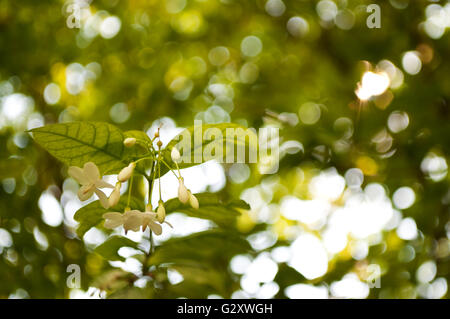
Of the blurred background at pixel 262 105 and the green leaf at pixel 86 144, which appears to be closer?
the green leaf at pixel 86 144

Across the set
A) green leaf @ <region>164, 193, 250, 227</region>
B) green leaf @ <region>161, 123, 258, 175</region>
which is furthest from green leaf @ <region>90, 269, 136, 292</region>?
green leaf @ <region>161, 123, 258, 175</region>

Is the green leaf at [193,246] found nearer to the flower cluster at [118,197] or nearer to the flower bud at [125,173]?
the flower cluster at [118,197]

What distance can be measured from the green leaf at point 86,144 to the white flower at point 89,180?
25 millimetres

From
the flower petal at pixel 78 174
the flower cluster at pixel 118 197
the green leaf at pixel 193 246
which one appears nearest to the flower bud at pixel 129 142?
the flower cluster at pixel 118 197

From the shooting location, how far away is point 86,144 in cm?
81

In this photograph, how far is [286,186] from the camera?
91.8 inches

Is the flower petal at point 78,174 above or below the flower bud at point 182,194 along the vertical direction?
above

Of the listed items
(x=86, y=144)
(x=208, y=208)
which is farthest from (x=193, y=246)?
(x=86, y=144)

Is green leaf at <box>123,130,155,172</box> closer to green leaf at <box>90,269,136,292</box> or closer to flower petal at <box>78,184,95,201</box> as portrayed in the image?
flower petal at <box>78,184,95,201</box>

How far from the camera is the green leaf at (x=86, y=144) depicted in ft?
2.56

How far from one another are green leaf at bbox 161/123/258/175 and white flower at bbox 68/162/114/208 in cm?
13

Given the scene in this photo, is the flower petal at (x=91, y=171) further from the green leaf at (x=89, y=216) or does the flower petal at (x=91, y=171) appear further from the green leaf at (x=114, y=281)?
the green leaf at (x=114, y=281)

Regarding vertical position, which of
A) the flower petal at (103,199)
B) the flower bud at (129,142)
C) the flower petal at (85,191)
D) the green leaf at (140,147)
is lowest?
the flower petal at (103,199)
